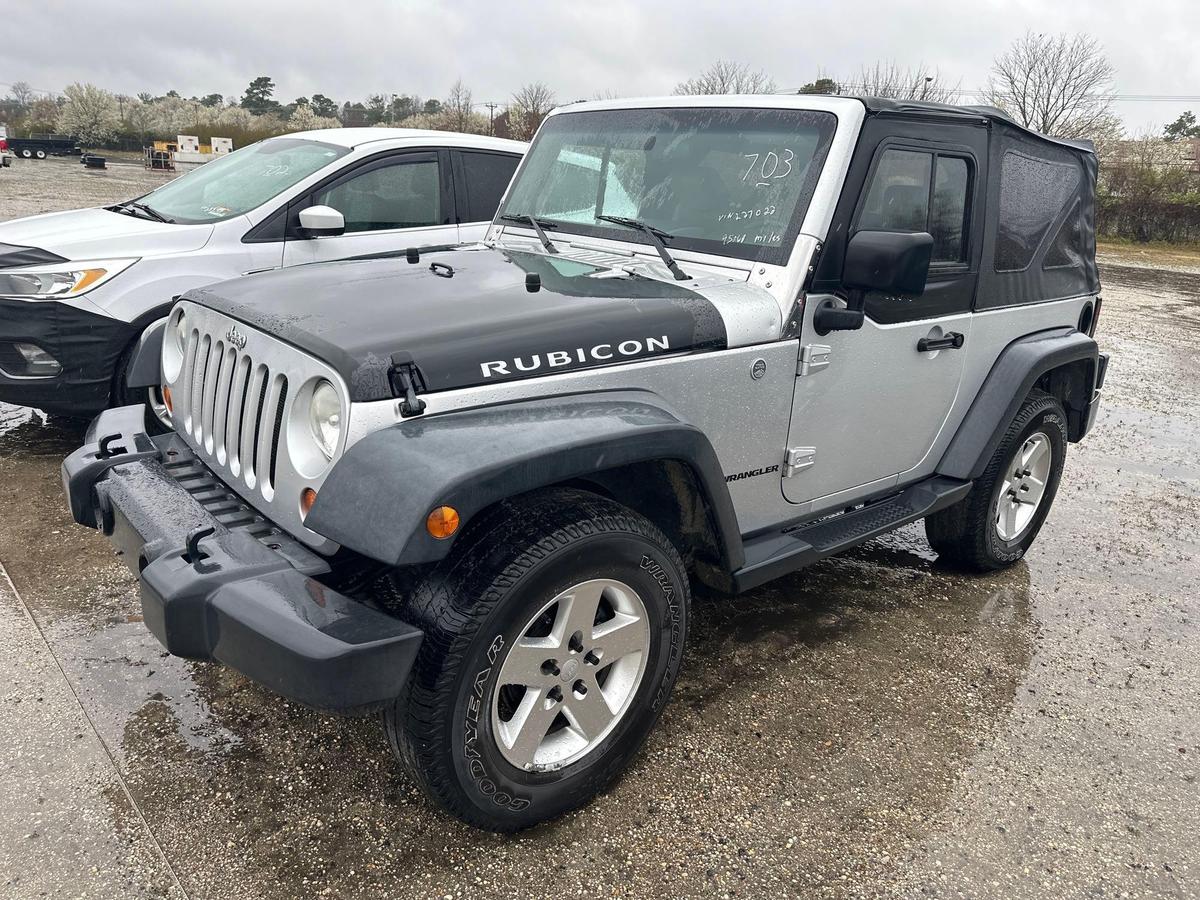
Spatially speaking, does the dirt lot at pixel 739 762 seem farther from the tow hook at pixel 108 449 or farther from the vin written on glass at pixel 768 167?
the vin written on glass at pixel 768 167

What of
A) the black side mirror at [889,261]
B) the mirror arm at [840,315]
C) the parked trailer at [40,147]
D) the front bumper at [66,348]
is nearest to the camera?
the black side mirror at [889,261]

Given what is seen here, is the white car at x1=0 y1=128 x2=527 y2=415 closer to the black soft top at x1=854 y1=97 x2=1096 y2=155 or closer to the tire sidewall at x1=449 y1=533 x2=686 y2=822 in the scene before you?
the tire sidewall at x1=449 y1=533 x2=686 y2=822

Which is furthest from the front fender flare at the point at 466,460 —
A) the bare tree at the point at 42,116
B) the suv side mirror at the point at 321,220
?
the bare tree at the point at 42,116

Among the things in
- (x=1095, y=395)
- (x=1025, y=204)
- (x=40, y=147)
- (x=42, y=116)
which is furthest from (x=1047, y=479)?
(x=42, y=116)

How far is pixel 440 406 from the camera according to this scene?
2299 mm

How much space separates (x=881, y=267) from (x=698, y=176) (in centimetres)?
80

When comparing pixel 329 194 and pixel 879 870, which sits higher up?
pixel 329 194

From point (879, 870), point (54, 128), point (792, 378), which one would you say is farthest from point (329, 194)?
point (54, 128)

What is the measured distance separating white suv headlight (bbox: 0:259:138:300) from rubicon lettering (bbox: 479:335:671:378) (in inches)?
136

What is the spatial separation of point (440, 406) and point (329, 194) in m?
3.66

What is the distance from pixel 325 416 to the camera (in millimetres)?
2391

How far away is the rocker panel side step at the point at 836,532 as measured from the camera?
3064 millimetres

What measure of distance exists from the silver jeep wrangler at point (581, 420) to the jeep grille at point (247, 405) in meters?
0.01

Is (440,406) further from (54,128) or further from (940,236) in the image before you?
(54,128)
